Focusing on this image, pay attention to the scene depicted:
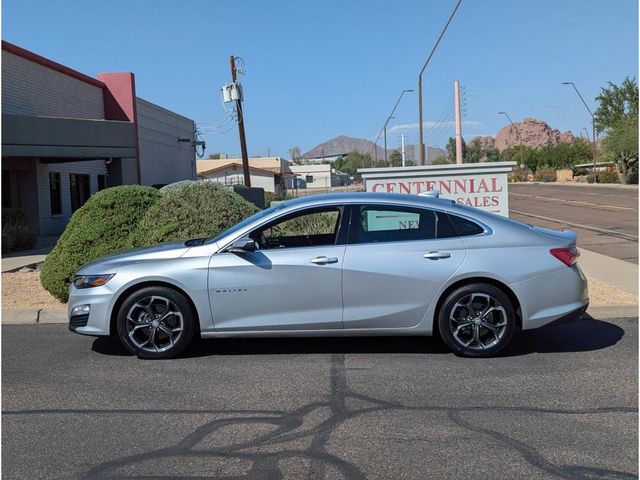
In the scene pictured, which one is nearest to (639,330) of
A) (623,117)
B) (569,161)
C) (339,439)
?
(339,439)

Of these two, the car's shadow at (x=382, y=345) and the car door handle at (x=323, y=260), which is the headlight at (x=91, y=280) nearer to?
the car's shadow at (x=382, y=345)

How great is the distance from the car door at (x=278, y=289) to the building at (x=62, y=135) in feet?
41.3

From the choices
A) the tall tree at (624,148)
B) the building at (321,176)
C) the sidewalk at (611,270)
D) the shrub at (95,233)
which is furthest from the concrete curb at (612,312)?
the building at (321,176)

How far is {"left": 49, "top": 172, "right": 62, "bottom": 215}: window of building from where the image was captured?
23156 mm

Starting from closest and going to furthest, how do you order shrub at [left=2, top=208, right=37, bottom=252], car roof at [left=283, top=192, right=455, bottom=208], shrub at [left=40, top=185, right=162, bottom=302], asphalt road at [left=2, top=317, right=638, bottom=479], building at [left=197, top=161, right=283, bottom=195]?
asphalt road at [left=2, top=317, right=638, bottom=479] < car roof at [left=283, top=192, right=455, bottom=208] < shrub at [left=40, top=185, right=162, bottom=302] < shrub at [left=2, top=208, right=37, bottom=252] < building at [left=197, top=161, right=283, bottom=195]

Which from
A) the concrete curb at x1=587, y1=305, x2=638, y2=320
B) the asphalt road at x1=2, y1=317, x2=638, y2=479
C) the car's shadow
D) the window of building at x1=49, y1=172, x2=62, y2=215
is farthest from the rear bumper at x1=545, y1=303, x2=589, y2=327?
the window of building at x1=49, y1=172, x2=62, y2=215

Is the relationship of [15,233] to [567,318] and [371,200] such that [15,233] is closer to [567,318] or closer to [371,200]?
[371,200]

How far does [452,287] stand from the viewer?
6.39 meters

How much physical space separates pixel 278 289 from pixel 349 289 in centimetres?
68

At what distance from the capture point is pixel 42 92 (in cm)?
2162

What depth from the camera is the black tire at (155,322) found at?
252 inches

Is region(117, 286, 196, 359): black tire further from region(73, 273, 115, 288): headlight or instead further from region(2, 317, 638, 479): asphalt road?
region(73, 273, 115, 288): headlight

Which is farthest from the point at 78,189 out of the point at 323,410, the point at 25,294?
the point at 323,410

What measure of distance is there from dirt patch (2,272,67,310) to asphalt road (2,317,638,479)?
194 centimetres
